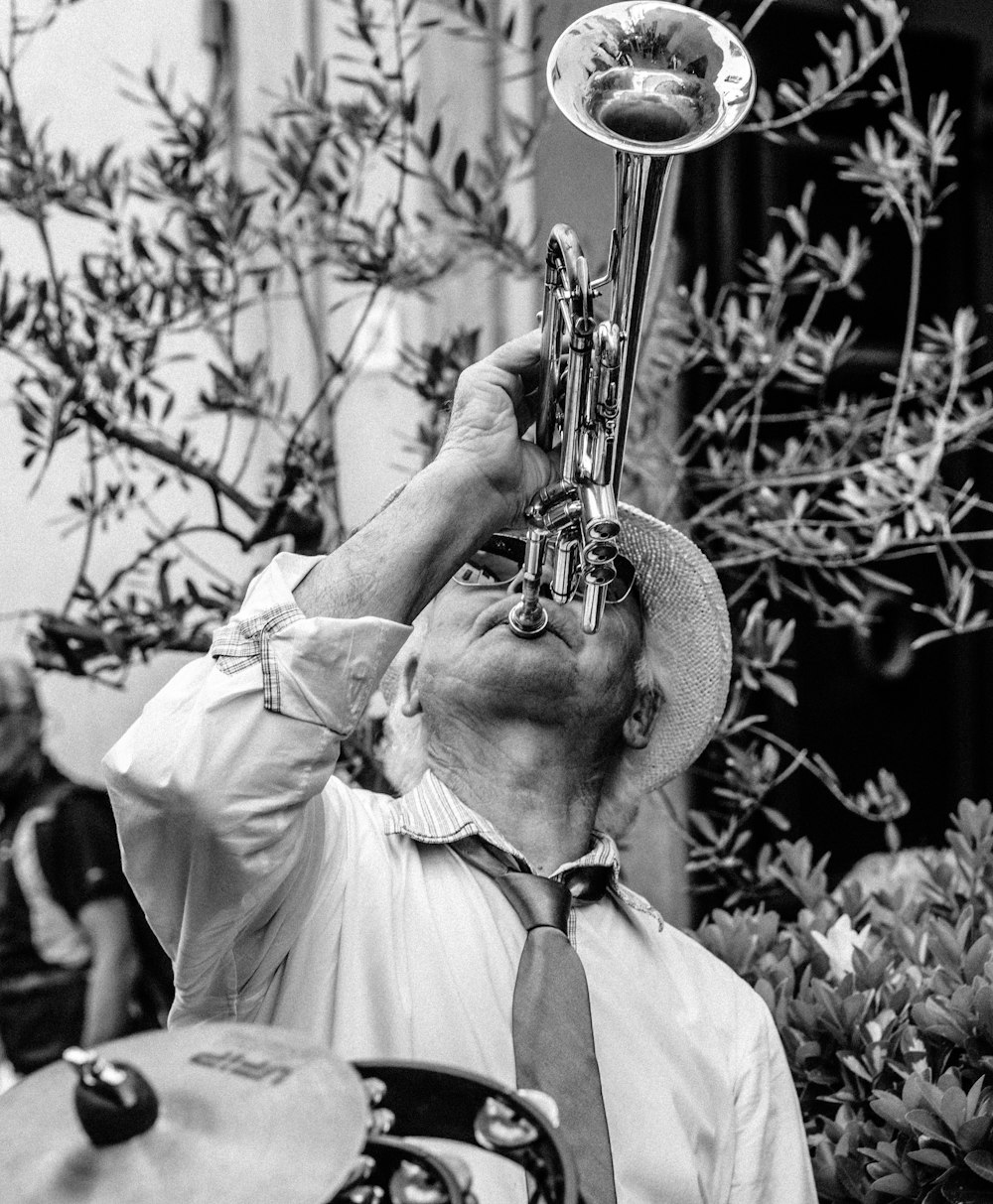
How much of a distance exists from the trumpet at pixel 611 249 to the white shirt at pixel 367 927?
11.0 inches

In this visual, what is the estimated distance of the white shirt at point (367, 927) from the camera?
1748mm

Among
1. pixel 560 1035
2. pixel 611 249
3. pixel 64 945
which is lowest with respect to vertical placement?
pixel 64 945

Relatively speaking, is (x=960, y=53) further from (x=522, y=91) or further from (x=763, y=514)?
(x=763, y=514)

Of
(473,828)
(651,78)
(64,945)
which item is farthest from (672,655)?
(64,945)

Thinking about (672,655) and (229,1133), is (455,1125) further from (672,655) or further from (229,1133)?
(672,655)

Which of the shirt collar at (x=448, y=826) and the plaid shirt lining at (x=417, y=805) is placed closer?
the plaid shirt lining at (x=417, y=805)

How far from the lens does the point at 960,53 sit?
5.00 m

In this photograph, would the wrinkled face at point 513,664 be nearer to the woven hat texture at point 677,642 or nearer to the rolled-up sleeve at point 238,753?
the woven hat texture at point 677,642

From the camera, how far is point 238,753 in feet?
5.68

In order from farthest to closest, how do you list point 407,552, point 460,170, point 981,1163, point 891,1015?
1. point 460,170
2. point 891,1015
3. point 981,1163
4. point 407,552

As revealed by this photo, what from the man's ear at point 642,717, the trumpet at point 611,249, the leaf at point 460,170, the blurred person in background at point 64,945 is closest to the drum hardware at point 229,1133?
the trumpet at point 611,249

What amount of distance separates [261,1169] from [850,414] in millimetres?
3089

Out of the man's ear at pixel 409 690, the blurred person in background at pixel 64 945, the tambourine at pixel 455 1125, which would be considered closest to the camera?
the tambourine at pixel 455 1125

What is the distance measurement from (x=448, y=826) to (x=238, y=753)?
1.68ft
